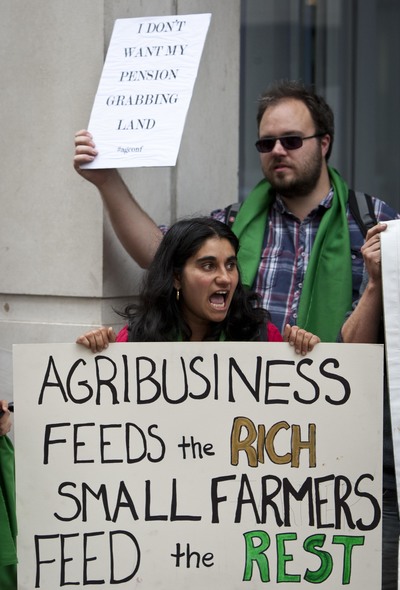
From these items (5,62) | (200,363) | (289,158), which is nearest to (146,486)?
(200,363)

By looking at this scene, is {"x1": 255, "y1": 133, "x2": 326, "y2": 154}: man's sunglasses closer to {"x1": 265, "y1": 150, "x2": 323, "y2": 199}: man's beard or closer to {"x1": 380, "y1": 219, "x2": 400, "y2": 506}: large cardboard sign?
{"x1": 265, "y1": 150, "x2": 323, "y2": 199}: man's beard

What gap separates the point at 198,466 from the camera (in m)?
3.72

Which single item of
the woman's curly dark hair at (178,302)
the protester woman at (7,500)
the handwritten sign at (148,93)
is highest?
the handwritten sign at (148,93)

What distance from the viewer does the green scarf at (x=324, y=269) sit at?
4.30 m

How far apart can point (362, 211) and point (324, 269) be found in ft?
0.96

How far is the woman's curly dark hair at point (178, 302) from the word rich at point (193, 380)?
314mm

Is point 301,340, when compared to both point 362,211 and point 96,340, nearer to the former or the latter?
point 96,340

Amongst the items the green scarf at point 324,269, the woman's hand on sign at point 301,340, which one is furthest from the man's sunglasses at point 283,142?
the woman's hand on sign at point 301,340

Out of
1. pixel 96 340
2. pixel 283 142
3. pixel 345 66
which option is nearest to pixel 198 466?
pixel 96 340

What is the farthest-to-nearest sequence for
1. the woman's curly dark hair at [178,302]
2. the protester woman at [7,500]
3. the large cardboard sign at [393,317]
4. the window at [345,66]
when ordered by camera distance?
the window at [345,66]
the woman's curly dark hair at [178,302]
the protester woman at [7,500]
the large cardboard sign at [393,317]

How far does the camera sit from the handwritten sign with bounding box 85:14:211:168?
4285mm

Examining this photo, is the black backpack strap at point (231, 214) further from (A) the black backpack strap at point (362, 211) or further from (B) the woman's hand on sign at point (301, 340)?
(B) the woman's hand on sign at point (301, 340)

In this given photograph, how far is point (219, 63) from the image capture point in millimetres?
A: 5371

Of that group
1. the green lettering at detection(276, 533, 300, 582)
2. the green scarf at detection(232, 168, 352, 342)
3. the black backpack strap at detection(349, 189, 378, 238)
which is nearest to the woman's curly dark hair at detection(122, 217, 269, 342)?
the green scarf at detection(232, 168, 352, 342)
